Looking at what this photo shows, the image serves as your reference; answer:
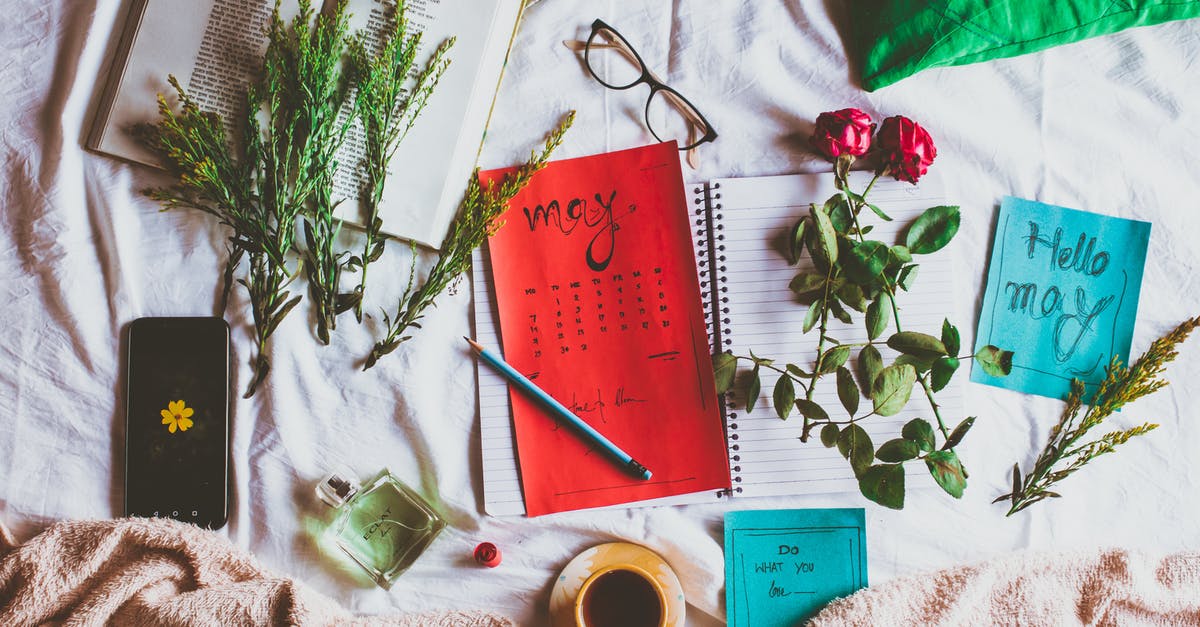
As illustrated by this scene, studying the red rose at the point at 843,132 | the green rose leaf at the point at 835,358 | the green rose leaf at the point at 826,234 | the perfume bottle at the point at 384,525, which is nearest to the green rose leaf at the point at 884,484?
the green rose leaf at the point at 835,358

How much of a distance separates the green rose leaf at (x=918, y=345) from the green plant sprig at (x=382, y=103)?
549 millimetres

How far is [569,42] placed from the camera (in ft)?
2.84

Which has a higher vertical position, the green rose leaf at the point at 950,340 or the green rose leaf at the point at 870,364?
the green rose leaf at the point at 950,340

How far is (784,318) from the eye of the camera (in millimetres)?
856

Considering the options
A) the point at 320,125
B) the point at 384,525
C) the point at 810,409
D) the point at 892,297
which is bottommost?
the point at 384,525

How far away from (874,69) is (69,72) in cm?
88

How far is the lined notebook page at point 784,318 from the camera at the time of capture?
85cm

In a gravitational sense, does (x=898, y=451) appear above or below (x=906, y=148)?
below

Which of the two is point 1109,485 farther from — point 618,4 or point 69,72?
point 69,72

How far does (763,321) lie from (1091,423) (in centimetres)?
36

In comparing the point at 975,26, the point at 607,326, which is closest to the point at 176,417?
the point at 607,326

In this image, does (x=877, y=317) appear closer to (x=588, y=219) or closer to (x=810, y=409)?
(x=810, y=409)

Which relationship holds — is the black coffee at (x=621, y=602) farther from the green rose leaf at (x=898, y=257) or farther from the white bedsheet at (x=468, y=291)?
the green rose leaf at (x=898, y=257)

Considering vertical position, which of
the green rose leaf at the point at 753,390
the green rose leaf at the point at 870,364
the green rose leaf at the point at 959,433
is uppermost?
the green rose leaf at the point at 870,364
